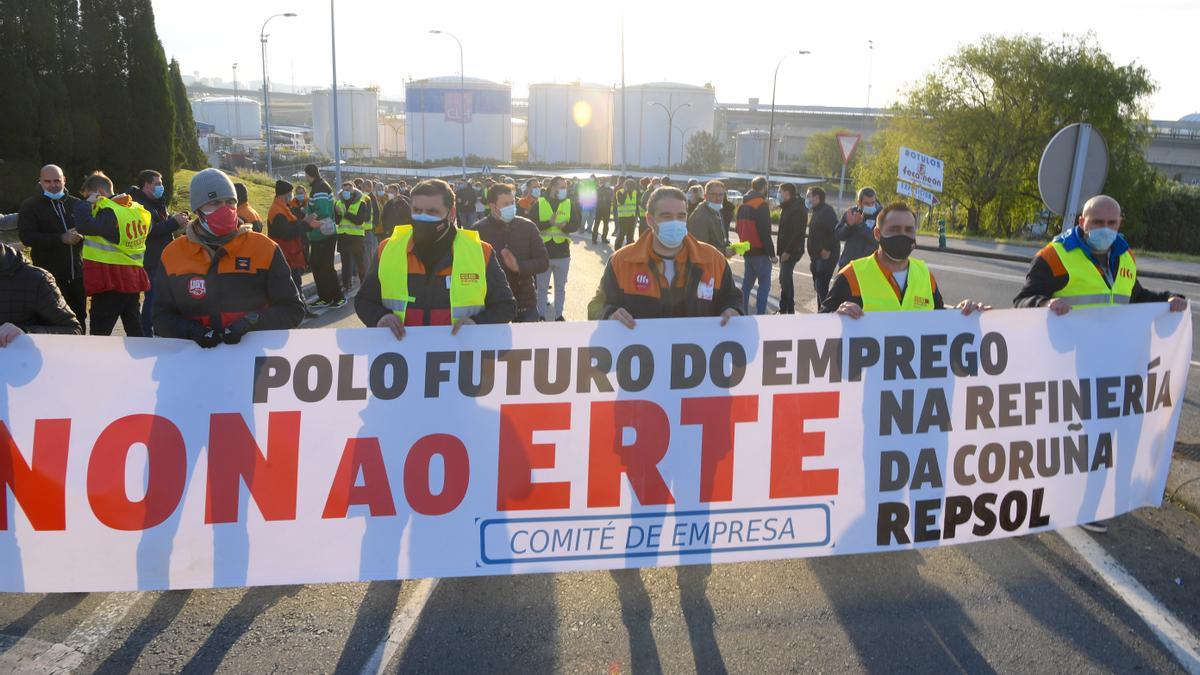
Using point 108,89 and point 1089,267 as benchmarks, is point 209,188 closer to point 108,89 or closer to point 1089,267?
point 1089,267

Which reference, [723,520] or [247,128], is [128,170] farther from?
[247,128]

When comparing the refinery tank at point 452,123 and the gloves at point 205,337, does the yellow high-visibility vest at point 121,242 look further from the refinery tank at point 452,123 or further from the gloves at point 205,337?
the refinery tank at point 452,123

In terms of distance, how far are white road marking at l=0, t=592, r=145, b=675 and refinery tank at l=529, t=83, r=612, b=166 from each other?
11441 centimetres

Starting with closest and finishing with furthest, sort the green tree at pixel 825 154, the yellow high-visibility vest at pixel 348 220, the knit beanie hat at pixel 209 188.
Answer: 1. the knit beanie hat at pixel 209 188
2. the yellow high-visibility vest at pixel 348 220
3. the green tree at pixel 825 154

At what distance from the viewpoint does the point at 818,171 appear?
101000mm

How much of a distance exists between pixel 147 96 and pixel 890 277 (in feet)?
83.7

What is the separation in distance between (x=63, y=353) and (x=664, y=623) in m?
2.99

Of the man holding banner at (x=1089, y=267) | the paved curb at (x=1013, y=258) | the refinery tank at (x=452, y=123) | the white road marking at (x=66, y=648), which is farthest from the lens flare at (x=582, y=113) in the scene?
the white road marking at (x=66, y=648)

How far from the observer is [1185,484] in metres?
5.55

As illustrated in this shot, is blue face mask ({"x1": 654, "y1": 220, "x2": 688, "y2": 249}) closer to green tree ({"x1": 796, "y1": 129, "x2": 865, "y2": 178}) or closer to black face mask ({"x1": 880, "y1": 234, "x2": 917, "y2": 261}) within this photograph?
black face mask ({"x1": 880, "y1": 234, "x2": 917, "y2": 261})

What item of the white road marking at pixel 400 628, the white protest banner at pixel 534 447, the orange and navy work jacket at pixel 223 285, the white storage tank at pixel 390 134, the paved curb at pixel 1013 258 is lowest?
the white road marking at pixel 400 628

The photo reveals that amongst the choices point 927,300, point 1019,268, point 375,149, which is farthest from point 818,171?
point 927,300

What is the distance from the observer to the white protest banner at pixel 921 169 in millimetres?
22266

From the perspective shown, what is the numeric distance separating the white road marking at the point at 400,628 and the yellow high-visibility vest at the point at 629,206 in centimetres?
1625
